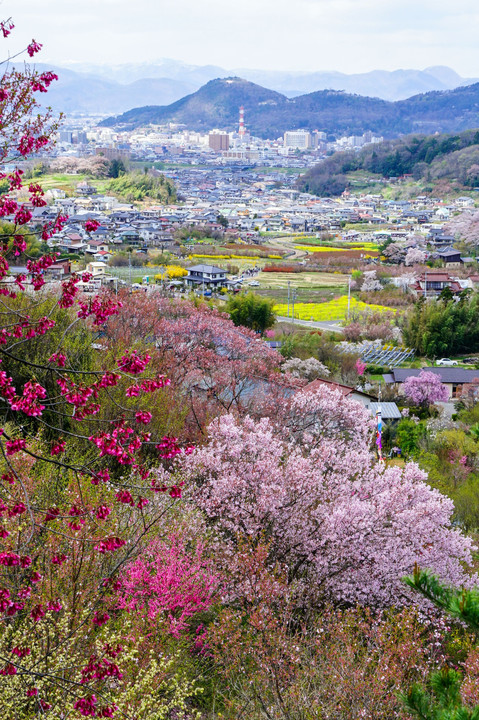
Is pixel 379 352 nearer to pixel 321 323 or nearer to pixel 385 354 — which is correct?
pixel 385 354

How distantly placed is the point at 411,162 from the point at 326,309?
5681 centimetres

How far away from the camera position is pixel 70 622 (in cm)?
444

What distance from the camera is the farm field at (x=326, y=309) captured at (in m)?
29.6

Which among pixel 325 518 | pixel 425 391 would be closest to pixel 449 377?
pixel 425 391

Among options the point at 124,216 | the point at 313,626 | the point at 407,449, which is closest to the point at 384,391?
the point at 407,449

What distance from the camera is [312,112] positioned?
170250mm

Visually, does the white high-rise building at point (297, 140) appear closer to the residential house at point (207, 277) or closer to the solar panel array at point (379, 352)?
the residential house at point (207, 277)

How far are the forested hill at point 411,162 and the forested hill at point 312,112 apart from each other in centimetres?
6907

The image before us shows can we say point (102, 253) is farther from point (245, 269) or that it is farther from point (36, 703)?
point (36, 703)

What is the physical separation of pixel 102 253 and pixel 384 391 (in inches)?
1047

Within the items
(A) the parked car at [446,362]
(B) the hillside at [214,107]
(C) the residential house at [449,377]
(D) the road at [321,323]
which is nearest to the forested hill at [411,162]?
(D) the road at [321,323]

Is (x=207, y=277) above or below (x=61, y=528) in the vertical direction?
below

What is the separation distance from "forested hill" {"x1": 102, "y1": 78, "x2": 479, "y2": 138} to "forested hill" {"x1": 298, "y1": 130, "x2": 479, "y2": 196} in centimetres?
6907

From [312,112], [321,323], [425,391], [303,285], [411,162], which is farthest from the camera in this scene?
[312,112]
